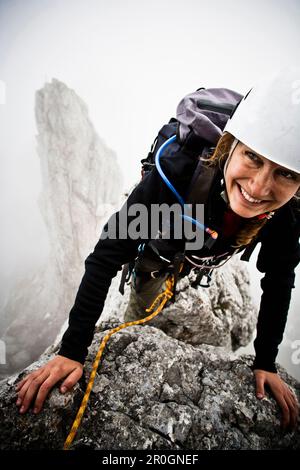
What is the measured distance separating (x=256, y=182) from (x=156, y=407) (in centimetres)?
198

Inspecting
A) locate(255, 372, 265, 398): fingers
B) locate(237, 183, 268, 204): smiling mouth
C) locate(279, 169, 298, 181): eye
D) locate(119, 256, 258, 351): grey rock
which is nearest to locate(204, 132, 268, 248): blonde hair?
locate(237, 183, 268, 204): smiling mouth

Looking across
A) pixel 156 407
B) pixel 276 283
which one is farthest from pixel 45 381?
pixel 276 283

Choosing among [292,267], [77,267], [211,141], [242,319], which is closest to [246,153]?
[211,141]

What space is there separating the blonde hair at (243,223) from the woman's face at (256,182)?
132 millimetres

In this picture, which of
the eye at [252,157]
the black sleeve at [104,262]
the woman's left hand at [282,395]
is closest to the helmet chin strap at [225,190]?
the eye at [252,157]

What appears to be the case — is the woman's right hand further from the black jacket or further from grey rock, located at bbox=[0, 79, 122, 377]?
grey rock, located at bbox=[0, 79, 122, 377]

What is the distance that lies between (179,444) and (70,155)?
2856 centimetres

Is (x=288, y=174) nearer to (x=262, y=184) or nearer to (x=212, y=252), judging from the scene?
(x=262, y=184)

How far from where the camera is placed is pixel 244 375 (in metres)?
2.19

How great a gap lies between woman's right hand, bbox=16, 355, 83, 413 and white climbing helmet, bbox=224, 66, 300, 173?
2.22 meters

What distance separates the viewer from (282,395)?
2.01 meters

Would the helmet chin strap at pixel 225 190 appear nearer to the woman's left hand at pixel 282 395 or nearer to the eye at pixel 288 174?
the eye at pixel 288 174

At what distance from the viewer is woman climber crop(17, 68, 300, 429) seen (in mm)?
1642

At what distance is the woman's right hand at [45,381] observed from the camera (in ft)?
4.98
